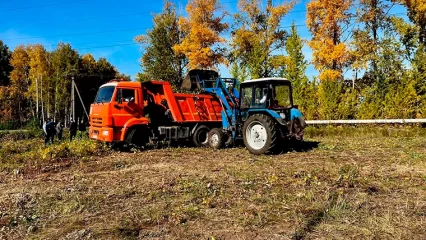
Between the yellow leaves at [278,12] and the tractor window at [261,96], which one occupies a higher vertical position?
the yellow leaves at [278,12]

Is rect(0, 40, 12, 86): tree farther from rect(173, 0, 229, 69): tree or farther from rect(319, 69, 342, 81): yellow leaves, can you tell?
rect(319, 69, 342, 81): yellow leaves

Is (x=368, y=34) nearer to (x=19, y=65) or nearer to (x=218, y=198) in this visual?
(x=218, y=198)

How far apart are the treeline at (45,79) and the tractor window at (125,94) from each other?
29.8 meters

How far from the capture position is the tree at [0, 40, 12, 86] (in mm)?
46344

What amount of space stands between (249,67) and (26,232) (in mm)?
21042

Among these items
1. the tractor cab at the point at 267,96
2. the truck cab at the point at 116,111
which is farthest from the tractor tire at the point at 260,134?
the truck cab at the point at 116,111

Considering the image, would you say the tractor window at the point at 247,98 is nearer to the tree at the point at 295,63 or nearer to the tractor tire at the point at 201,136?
the tractor tire at the point at 201,136

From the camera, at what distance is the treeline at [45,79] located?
135 ft

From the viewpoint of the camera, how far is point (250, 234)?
3887 millimetres

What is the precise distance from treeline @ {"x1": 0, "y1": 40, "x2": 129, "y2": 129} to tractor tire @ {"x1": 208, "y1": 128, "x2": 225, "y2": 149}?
30581 mm

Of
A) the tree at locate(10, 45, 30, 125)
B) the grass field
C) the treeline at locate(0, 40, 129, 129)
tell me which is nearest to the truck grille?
the grass field

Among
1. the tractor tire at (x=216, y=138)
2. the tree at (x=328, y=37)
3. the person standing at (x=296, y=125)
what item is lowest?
the tractor tire at (x=216, y=138)

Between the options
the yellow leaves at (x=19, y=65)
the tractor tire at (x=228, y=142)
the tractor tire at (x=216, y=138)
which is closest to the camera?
the tractor tire at (x=216, y=138)

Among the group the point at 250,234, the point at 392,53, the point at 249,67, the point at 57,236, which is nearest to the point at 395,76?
the point at 392,53
